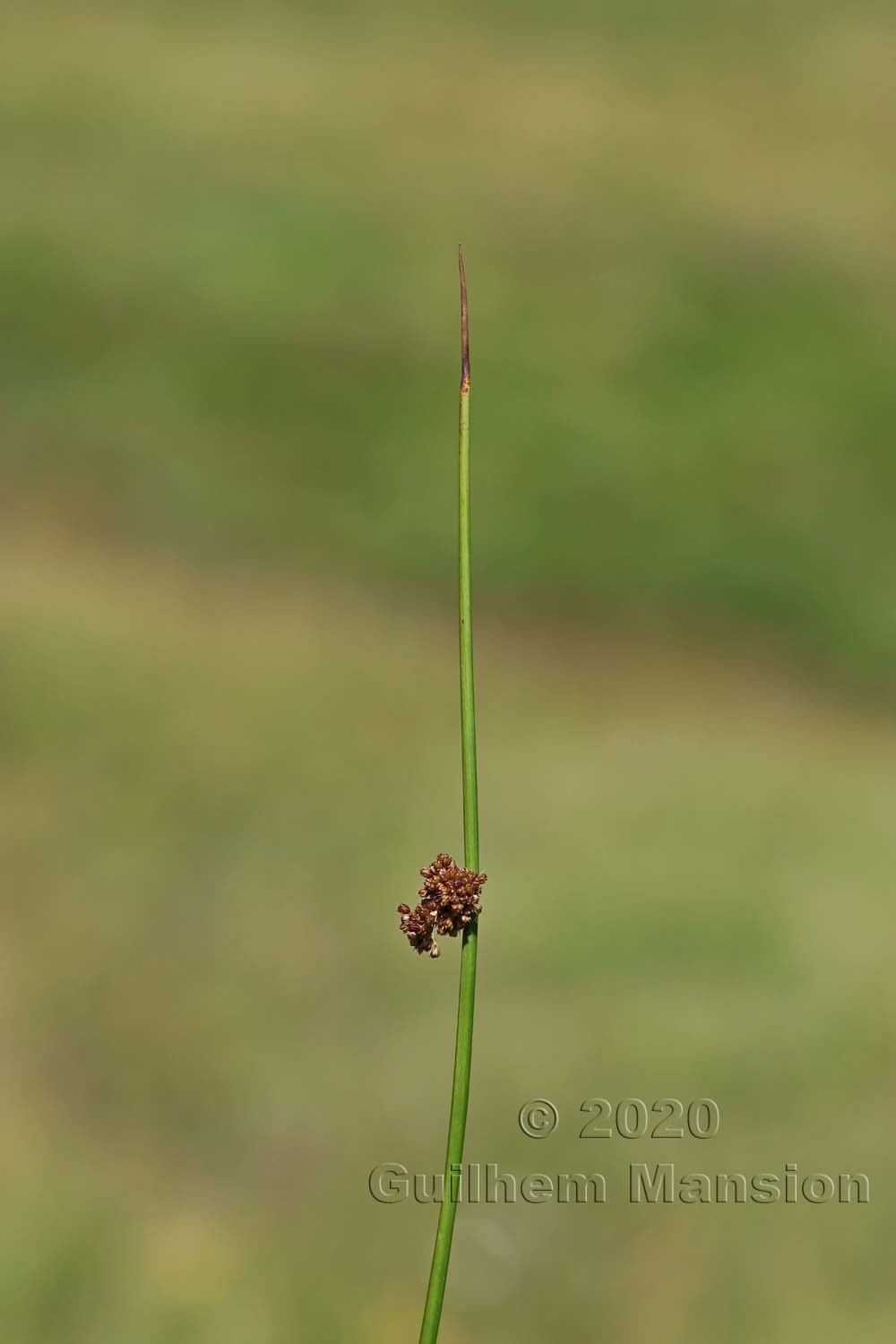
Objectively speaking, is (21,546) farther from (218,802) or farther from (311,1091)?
(311,1091)

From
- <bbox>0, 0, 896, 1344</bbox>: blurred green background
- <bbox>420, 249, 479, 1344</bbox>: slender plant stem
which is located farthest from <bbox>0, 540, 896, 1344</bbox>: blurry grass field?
<bbox>420, 249, 479, 1344</bbox>: slender plant stem

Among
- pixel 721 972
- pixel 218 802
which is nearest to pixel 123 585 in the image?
pixel 218 802

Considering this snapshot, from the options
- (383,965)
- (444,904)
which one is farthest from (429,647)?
(444,904)

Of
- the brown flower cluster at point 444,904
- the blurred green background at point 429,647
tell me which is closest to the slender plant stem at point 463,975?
the brown flower cluster at point 444,904

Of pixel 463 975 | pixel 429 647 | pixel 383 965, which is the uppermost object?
pixel 429 647

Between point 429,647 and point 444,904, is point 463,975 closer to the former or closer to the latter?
point 444,904

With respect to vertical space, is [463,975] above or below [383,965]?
below
